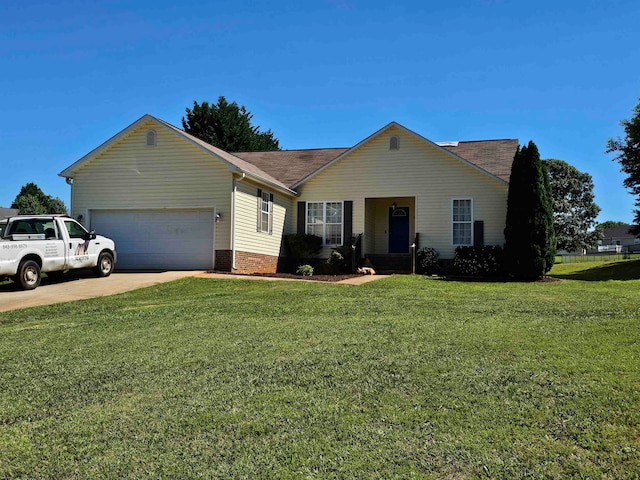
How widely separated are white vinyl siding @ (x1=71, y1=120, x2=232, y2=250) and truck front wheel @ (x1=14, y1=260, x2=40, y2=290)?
202 inches

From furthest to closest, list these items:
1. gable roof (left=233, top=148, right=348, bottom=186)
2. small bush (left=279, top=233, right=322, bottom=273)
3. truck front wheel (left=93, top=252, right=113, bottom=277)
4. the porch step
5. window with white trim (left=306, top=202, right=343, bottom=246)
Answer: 1. gable roof (left=233, top=148, right=348, bottom=186)
2. window with white trim (left=306, top=202, right=343, bottom=246)
3. small bush (left=279, top=233, right=322, bottom=273)
4. the porch step
5. truck front wheel (left=93, top=252, right=113, bottom=277)

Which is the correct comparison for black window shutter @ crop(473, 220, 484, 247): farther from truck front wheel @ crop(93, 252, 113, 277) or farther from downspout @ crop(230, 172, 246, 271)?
truck front wheel @ crop(93, 252, 113, 277)

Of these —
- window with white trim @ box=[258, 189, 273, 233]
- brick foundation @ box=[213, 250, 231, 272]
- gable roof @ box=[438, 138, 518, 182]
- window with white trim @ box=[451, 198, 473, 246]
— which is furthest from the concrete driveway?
gable roof @ box=[438, 138, 518, 182]

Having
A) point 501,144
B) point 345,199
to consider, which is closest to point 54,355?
point 345,199

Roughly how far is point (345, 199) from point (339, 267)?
9.21 ft

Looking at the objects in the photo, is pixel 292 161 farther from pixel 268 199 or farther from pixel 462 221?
pixel 462 221

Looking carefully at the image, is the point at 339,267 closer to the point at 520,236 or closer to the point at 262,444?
the point at 520,236

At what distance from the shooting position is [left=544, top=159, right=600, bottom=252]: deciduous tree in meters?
48.0

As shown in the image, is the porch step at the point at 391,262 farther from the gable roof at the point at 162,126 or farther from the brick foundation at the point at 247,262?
the gable roof at the point at 162,126

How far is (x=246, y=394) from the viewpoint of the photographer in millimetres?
5047

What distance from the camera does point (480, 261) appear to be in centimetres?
1947

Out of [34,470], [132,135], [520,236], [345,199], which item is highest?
[132,135]

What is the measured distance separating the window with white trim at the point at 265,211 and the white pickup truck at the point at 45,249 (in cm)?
513

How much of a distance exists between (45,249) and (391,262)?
11742 mm
